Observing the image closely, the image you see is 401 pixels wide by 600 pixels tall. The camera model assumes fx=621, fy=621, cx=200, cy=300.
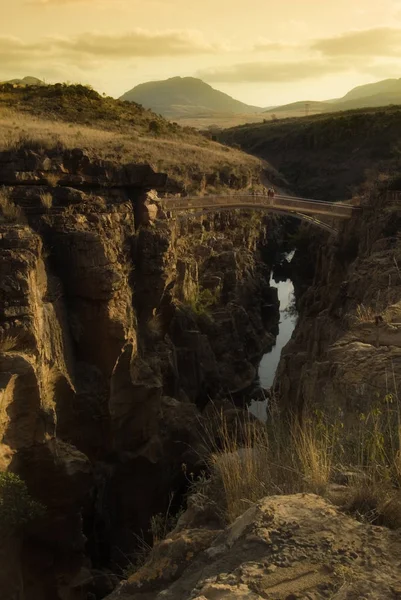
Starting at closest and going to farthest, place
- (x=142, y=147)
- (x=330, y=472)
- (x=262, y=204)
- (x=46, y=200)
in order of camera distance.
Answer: (x=330, y=472) → (x=46, y=200) → (x=262, y=204) → (x=142, y=147)

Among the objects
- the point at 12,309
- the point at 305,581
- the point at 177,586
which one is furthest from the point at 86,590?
the point at 305,581

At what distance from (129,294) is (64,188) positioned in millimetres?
3737

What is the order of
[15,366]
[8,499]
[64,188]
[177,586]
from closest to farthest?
1. [177,586]
2. [8,499]
3. [15,366]
4. [64,188]

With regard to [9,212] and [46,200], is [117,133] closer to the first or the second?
[46,200]

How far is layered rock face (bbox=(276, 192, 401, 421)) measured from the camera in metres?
8.09

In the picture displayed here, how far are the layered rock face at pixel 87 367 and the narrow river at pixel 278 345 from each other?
13.8 feet

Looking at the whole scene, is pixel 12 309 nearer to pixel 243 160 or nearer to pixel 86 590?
pixel 86 590

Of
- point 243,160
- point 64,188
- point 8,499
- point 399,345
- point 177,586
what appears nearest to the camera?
point 177,586

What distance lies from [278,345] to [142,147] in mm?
15649

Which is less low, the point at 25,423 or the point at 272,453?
the point at 272,453

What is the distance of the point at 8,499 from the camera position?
38.3 feet

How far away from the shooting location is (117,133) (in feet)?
142

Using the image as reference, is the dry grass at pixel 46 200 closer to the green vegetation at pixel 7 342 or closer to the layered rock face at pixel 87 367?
the layered rock face at pixel 87 367

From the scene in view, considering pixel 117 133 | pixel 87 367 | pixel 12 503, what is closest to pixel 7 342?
pixel 12 503
